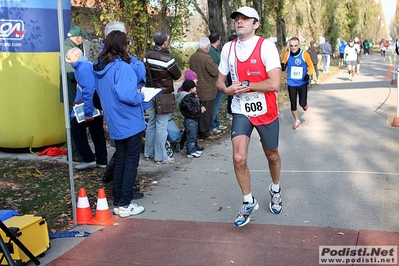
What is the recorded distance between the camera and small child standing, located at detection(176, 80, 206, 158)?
898 cm

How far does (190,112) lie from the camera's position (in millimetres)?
8977

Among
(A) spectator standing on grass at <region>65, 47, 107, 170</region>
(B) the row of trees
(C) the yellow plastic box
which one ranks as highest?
(B) the row of trees

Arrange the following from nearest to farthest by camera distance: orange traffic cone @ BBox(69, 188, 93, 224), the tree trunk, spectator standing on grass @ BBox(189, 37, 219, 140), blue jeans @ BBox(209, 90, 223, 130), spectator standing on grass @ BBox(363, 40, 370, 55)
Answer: orange traffic cone @ BBox(69, 188, 93, 224)
spectator standing on grass @ BBox(189, 37, 219, 140)
blue jeans @ BBox(209, 90, 223, 130)
the tree trunk
spectator standing on grass @ BBox(363, 40, 370, 55)

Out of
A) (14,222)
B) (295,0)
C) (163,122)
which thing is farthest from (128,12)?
(295,0)

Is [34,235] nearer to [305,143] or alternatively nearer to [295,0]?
[305,143]

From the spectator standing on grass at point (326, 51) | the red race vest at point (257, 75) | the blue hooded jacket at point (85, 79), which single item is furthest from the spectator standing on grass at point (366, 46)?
the red race vest at point (257, 75)

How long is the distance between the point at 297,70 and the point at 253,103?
19.1 ft

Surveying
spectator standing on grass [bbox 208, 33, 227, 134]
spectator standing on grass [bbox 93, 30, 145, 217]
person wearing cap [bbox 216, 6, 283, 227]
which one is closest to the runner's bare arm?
person wearing cap [bbox 216, 6, 283, 227]

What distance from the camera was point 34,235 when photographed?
493 cm

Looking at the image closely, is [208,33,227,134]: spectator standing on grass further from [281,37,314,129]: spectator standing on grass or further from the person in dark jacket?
the person in dark jacket

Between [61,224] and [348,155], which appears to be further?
[348,155]

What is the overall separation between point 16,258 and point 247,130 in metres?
2.51

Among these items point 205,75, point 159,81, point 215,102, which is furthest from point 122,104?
point 215,102

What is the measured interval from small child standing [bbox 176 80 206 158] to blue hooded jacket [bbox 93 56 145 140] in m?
2.95
